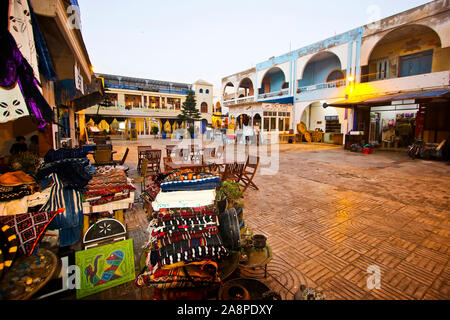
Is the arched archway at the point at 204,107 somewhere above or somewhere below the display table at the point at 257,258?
above

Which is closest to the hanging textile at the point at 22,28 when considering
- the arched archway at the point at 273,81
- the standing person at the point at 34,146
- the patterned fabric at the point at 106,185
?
the patterned fabric at the point at 106,185

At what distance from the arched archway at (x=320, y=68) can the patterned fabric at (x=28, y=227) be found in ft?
66.5

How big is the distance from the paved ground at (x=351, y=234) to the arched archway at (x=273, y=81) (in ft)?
62.6

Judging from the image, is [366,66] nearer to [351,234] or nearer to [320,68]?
[320,68]

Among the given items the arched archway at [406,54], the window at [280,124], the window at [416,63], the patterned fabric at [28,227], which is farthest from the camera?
the window at [280,124]

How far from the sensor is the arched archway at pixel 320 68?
18186 millimetres

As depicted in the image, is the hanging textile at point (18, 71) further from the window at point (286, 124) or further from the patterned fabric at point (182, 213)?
the window at point (286, 124)

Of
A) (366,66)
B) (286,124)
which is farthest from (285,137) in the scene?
(366,66)

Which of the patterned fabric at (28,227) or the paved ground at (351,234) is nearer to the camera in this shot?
the patterned fabric at (28,227)

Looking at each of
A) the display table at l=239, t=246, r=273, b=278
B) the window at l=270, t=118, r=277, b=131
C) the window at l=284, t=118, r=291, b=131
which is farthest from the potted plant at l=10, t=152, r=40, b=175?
the window at l=284, t=118, r=291, b=131

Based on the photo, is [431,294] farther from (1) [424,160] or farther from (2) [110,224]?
(1) [424,160]

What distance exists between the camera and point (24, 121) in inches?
216

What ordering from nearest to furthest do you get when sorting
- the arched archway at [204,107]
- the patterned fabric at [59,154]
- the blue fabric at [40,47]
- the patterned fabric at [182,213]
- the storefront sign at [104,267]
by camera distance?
1. the storefront sign at [104,267]
2. the patterned fabric at [182,213]
3. the blue fabric at [40,47]
4. the patterned fabric at [59,154]
5. the arched archway at [204,107]

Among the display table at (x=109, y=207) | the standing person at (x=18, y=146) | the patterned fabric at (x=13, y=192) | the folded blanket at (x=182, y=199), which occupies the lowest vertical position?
the display table at (x=109, y=207)
